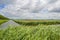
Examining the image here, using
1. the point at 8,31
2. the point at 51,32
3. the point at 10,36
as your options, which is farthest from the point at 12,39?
the point at 51,32

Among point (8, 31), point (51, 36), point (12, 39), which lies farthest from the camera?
point (8, 31)

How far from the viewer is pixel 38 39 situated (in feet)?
26.1

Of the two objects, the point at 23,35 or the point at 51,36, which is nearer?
the point at 51,36

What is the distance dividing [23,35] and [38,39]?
1376 millimetres

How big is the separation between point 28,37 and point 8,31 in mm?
1827

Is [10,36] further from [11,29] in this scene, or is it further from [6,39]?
[11,29]

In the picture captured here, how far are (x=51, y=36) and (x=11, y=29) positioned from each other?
9.01ft

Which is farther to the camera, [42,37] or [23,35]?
[23,35]

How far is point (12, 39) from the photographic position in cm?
912

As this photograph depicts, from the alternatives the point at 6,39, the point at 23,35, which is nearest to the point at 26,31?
the point at 23,35

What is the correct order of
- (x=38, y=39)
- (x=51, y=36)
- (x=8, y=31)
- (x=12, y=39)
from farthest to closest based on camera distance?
(x=8, y=31) < (x=12, y=39) < (x=51, y=36) < (x=38, y=39)

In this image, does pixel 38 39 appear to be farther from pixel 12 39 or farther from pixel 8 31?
pixel 8 31

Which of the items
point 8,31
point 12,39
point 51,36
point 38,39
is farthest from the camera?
point 8,31

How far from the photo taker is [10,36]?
941cm
